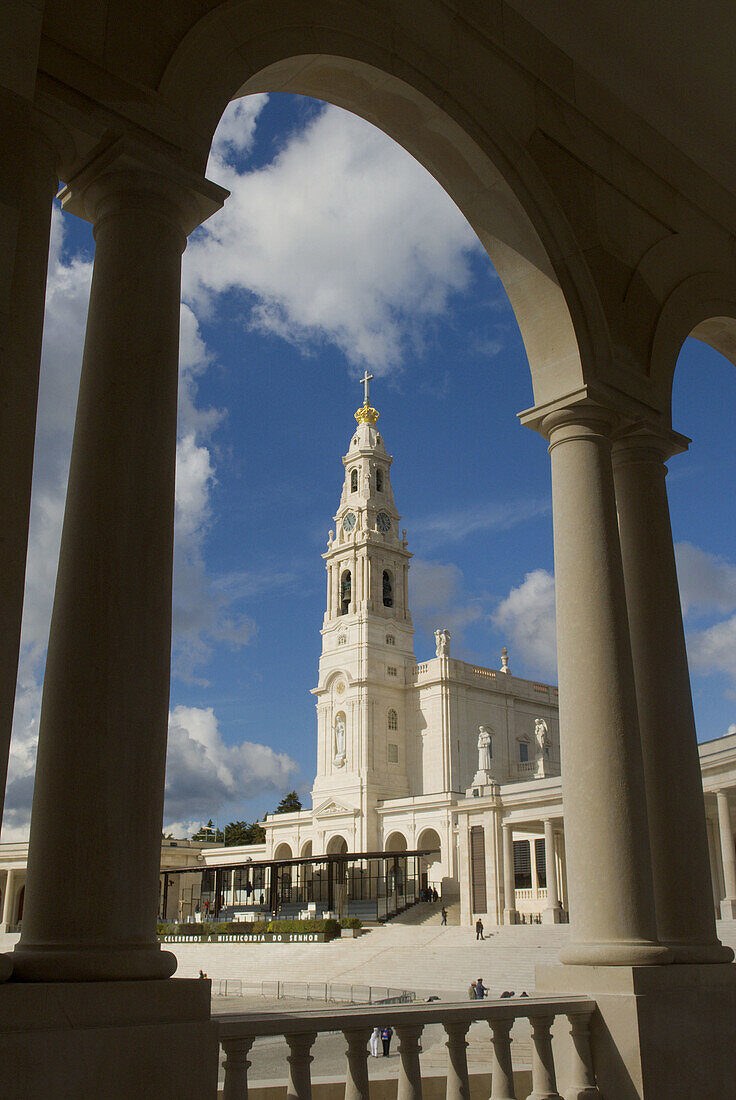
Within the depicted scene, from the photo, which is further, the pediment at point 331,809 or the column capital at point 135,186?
the pediment at point 331,809

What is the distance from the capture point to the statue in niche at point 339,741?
15448cm

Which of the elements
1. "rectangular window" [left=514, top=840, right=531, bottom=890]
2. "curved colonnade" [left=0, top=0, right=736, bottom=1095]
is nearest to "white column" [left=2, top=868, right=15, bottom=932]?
"rectangular window" [left=514, top=840, right=531, bottom=890]

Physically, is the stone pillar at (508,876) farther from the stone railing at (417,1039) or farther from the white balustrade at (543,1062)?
the white balustrade at (543,1062)

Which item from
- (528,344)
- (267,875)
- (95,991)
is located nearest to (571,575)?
(528,344)

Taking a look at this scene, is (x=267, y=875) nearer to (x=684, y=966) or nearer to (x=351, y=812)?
(x=351, y=812)

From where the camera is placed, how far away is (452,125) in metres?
15.5

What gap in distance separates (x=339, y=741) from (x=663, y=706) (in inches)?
5631

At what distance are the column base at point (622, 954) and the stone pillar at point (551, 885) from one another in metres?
87.8

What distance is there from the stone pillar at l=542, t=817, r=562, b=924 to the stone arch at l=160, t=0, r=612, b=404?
88.6 m

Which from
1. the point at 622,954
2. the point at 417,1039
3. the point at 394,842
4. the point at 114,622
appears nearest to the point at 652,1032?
the point at 622,954

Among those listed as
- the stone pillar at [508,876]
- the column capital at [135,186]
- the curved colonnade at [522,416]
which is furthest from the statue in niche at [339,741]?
the column capital at [135,186]

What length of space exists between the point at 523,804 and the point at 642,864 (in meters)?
96.3

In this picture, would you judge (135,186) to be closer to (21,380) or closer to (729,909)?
(21,380)

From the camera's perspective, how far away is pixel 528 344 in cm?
1700
